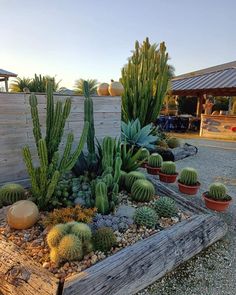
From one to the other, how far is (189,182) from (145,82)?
3.38 m

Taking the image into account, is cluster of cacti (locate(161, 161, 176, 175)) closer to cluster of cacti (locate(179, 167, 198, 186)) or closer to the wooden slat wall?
cluster of cacti (locate(179, 167, 198, 186))

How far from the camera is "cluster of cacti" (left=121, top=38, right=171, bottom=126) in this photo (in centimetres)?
622

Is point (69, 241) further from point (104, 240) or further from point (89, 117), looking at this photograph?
point (89, 117)

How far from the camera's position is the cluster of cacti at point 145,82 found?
6219 mm

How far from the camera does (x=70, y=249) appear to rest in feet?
5.94

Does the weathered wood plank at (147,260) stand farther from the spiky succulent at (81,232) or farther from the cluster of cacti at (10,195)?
the cluster of cacti at (10,195)

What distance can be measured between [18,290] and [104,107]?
3139 millimetres

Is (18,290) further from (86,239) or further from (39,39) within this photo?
(39,39)

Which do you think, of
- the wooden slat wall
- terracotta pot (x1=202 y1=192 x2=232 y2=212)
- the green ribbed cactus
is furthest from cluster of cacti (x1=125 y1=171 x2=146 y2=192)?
the wooden slat wall

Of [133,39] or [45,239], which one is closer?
[45,239]

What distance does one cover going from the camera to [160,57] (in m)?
6.52

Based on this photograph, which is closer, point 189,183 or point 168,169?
point 189,183

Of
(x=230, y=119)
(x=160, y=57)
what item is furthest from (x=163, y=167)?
(x=230, y=119)

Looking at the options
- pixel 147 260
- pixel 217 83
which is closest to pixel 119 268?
pixel 147 260
